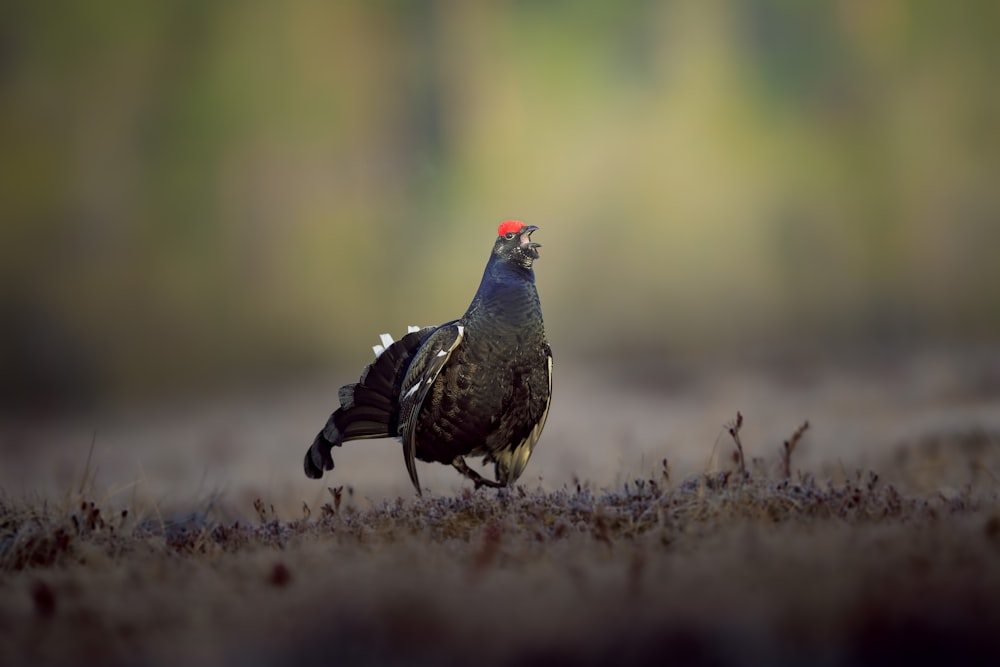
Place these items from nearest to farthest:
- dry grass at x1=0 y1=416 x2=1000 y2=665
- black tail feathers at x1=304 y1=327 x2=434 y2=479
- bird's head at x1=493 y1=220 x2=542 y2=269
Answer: dry grass at x1=0 y1=416 x2=1000 y2=665
bird's head at x1=493 y1=220 x2=542 y2=269
black tail feathers at x1=304 y1=327 x2=434 y2=479

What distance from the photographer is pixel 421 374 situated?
7.06 meters

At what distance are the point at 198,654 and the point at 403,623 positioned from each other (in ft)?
2.45

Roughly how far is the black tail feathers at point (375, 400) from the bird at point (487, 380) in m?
0.02

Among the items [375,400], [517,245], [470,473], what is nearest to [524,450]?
[470,473]

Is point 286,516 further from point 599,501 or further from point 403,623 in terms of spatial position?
point 403,623

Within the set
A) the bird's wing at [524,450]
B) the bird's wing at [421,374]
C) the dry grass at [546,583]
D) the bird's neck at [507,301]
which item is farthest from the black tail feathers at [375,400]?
the dry grass at [546,583]

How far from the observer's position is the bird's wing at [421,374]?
6926mm

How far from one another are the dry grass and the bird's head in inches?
81.6

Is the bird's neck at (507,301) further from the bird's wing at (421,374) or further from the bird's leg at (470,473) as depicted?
the bird's leg at (470,473)

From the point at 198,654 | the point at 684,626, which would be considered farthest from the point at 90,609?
the point at 684,626

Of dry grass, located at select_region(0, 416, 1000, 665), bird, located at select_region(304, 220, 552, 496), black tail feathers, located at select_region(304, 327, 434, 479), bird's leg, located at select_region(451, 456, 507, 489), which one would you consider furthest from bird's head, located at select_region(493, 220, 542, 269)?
dry grass, located at select_region(0, 416, 1000, 665)

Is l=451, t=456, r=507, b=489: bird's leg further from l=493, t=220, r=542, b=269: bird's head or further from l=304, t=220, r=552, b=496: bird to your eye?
l=493, t=220, r=542, b=269: bird's head

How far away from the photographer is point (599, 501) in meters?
6.19

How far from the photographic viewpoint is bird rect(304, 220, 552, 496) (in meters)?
6.92
